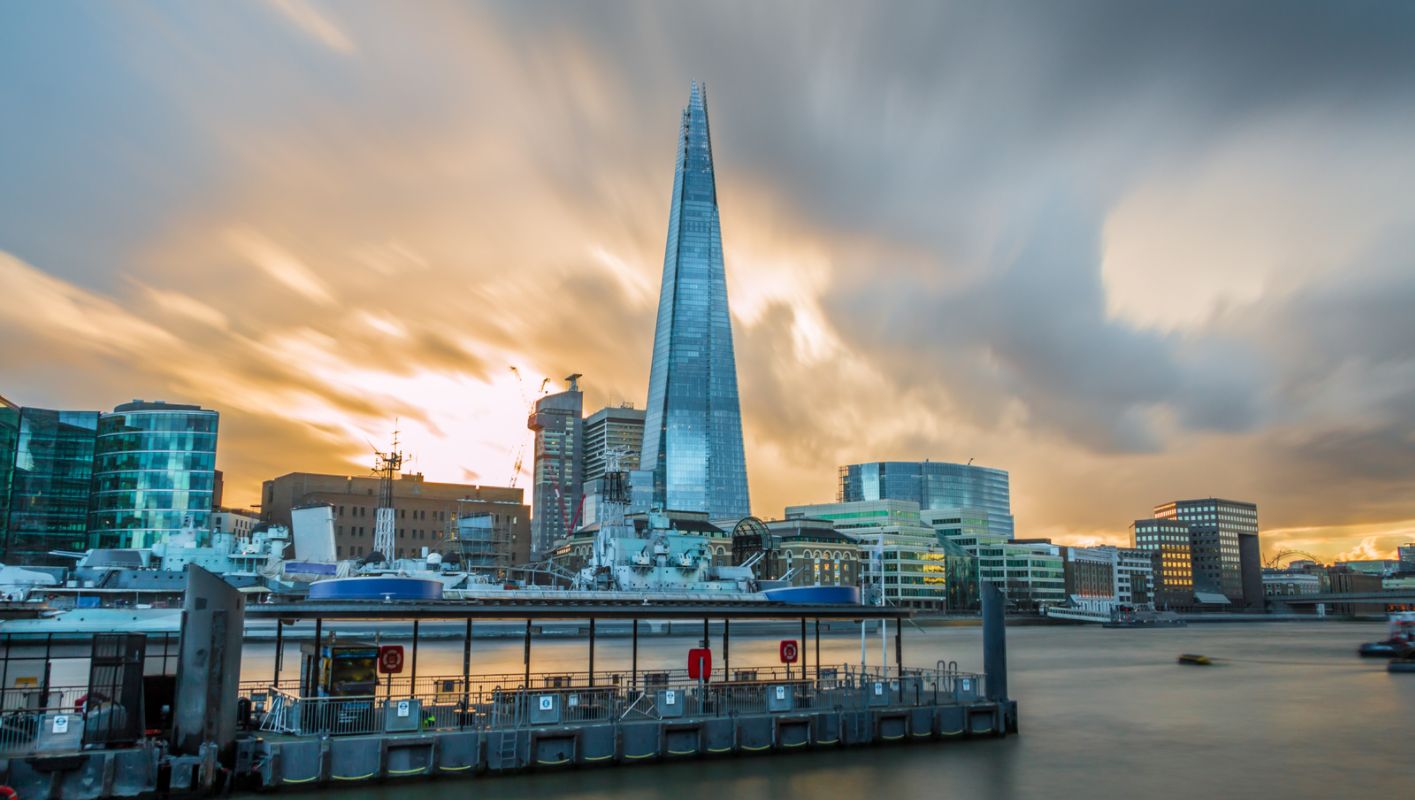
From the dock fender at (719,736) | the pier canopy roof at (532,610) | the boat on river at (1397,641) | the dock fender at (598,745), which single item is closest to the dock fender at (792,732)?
the dock fender at (719,736)

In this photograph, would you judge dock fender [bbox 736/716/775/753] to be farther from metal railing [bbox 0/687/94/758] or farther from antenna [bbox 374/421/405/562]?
antenna [bbox 374/421/405/562]

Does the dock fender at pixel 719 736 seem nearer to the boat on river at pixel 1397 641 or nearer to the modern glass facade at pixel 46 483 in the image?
the boat on river at pixel 1397 641

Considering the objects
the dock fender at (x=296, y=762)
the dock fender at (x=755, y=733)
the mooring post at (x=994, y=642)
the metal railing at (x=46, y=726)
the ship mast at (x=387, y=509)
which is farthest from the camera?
the ship mast at (x=387, y=509)

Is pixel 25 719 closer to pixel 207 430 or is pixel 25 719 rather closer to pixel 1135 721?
pixel 1135 721

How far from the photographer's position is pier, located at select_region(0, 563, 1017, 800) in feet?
95.1

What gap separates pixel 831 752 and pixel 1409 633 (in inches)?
3618

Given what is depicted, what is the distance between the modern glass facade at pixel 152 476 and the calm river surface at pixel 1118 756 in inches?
3236

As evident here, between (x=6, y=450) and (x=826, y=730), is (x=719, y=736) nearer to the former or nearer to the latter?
(x=826, y=730)

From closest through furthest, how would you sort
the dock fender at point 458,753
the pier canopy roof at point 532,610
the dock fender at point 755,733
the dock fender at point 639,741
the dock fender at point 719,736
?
the dock fender at point 458,753
the pier canopy roof at point 532,610
the dock fender at point 639,741
the dock fender at point 719,736
the dock fender at point 755,733

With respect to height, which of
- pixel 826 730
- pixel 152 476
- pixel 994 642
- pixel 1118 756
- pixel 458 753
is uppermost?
pixel 152 476

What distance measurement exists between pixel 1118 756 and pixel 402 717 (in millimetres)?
29575

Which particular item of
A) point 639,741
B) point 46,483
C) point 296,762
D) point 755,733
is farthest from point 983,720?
point 46,483

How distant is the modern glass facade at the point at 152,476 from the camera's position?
506ft

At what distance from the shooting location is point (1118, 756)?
4378 cm
